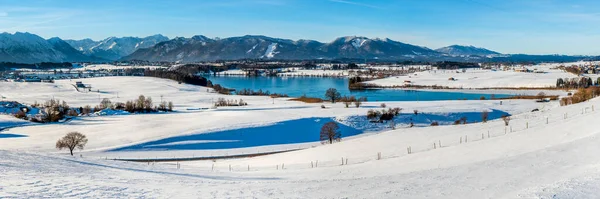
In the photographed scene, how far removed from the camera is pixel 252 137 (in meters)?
30.0

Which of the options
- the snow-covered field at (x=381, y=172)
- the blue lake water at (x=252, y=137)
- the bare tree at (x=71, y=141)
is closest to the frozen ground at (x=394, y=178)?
the snow-covered field at (x=381, y=172)

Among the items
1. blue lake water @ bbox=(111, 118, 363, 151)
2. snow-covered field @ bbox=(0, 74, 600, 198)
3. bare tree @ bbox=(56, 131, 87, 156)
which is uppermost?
snow-covered field @ bbox=(0, 74, 600, 198)

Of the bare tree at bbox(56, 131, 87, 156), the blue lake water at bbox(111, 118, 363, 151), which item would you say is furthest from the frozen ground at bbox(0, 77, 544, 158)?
the bare tree at bbox(56, 131, 87, 156)

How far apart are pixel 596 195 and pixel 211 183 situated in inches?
299

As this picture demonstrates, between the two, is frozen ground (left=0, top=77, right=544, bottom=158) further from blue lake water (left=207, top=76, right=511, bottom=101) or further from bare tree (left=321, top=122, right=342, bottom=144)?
blue lake water (left=207, top=76, right=511, bottom=101)

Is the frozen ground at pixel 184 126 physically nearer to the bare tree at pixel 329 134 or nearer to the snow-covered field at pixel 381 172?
the bare tree at pixel 329 134

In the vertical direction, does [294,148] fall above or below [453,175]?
below

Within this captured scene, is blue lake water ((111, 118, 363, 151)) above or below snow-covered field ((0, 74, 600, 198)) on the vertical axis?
below

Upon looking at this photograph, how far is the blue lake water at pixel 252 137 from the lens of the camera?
27688 millimetres

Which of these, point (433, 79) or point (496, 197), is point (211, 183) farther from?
point (433, 79)

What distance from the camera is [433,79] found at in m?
99.2

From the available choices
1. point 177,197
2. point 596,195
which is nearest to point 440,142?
point 596,195

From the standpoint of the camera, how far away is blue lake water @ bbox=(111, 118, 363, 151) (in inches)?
1090

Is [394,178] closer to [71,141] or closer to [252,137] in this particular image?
[252,137]
